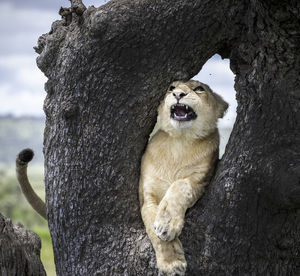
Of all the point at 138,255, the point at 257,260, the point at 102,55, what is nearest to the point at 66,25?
the point at 102,55

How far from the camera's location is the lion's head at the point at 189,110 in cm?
413

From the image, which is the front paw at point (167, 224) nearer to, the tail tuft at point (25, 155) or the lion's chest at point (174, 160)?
the lion's chest at point (174, 160)

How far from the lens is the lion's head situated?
13.6 feet

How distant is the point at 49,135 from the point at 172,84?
1063 millimetres

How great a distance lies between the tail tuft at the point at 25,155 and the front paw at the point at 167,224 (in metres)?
1.61

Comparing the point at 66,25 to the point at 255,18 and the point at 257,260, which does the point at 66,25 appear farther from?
the point at 257,260

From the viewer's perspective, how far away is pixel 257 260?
384cm

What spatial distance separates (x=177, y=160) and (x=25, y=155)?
4.76ft

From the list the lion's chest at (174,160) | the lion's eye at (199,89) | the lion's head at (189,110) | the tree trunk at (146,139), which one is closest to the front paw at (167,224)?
the tree trunk at (146,139)

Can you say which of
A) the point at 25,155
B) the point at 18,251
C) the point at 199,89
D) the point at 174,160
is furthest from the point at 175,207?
the point at 25,155

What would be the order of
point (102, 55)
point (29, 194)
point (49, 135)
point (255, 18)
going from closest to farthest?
point (255, 18), point (102, 55), point (49, 135), point (29, 194)

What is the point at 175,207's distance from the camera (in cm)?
390

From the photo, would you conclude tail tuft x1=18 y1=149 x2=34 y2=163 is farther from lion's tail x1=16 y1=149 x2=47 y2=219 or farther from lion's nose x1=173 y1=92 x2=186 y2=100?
lion's nose x1=173 y1=92 x2=186 y2=100

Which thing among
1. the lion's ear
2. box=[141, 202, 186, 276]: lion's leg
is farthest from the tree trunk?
the lion's ear
